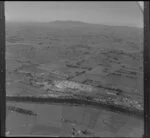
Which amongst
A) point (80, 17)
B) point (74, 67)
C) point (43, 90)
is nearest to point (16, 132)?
point (43, 90)

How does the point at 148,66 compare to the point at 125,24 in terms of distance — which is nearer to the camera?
the point at 148,66

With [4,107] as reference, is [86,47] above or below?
above

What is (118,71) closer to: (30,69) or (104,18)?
(104,18)

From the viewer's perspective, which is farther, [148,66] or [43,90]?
[43,90]

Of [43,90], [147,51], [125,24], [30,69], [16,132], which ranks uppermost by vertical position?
[125,24]

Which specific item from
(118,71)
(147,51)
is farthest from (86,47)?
(147,51)

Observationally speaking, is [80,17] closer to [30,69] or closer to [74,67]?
[74,67]
